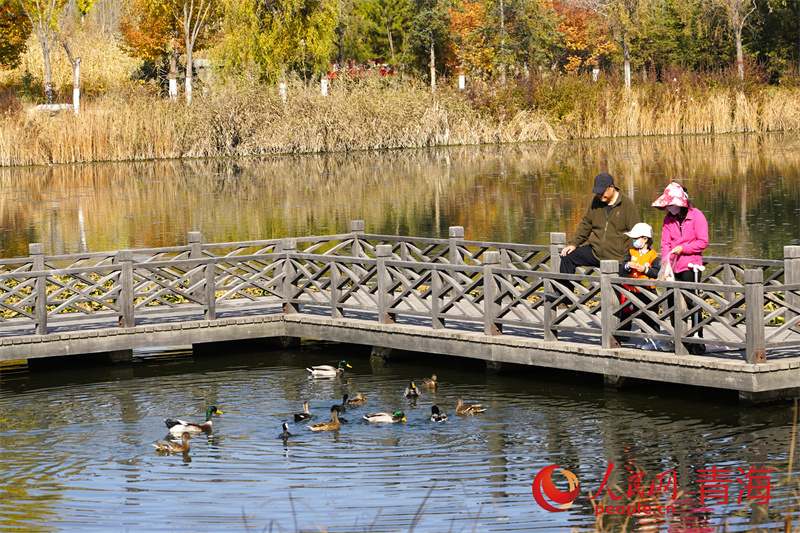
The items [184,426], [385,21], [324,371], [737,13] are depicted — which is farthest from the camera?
[385,21]

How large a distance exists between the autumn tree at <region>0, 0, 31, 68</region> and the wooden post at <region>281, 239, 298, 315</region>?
4524 centimetres

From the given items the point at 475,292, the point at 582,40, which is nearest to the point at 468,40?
the point at 582,40

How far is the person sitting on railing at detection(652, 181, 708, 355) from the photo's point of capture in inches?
442

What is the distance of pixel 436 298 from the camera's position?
13.1 metres

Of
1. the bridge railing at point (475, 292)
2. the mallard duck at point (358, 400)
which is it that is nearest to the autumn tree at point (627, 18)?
the bridge railing at point (475, 292)

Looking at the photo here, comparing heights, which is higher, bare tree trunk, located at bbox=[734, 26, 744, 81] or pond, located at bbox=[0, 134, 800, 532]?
bare tree trunk, located at bbox=[734, 26, 744, 81]

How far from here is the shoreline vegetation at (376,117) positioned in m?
42.4

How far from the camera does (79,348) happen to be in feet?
45.4

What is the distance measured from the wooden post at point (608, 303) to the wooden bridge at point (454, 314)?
0.04 ft

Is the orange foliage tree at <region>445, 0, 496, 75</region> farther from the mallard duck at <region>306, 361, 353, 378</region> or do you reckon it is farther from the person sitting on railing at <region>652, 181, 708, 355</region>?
the person sitting on railing at <region>652, 181, 708, 355</region>

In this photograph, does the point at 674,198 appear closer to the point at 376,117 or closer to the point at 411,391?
the point at 411,391

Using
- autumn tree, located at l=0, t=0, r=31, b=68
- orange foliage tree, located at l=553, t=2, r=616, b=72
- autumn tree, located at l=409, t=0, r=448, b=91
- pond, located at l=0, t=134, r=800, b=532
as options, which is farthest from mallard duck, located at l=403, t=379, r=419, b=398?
orange foliage tree, located at l=553, t=2, r=616, b=72

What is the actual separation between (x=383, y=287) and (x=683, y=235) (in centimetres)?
382

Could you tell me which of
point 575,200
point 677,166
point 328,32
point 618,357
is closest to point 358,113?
point 328,32
